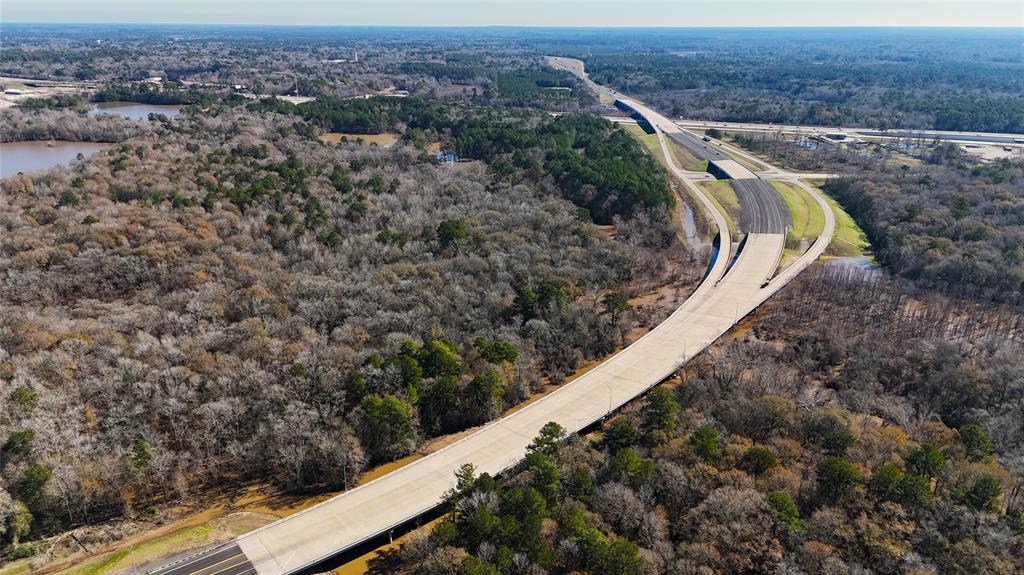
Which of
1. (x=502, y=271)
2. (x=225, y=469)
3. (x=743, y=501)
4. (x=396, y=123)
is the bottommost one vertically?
(x=225, y=469)

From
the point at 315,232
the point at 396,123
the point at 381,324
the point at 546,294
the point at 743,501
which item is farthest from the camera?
the point at 396,123

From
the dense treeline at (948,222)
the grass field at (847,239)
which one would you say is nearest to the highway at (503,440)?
the dense treeline at (948,222)

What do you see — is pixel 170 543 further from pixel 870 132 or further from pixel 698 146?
pixel 870 132

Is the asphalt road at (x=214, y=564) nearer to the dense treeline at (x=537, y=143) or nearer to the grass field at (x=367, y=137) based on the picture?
the dense treeline at (x=537, y=143)

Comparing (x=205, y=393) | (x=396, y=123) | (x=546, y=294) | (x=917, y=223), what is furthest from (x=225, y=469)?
(x=396, y=123)

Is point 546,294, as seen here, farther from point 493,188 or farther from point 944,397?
point 493,188

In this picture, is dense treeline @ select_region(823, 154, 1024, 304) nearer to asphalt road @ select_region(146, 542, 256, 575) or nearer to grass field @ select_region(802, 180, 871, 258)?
grass field @ select_region(802, 180, 871, 258)

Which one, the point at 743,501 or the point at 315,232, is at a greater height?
the point at 315,232

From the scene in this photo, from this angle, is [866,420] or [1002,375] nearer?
[866,420]
